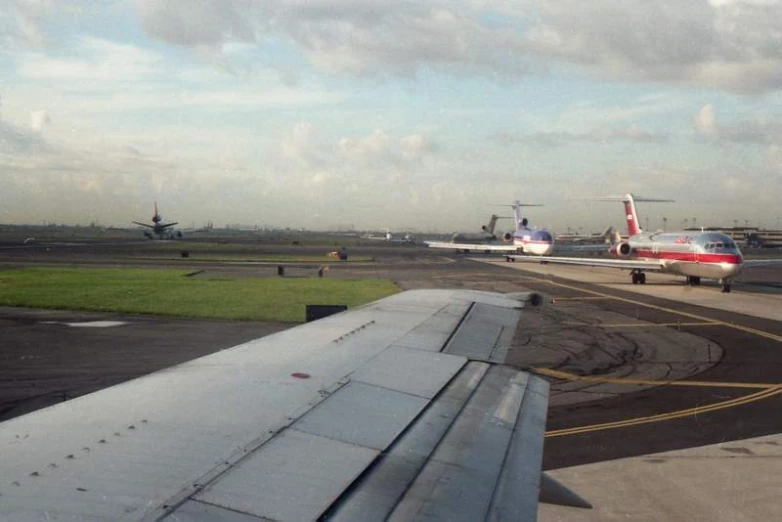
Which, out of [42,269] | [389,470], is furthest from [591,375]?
[42,269]

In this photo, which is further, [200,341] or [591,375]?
[200,341]

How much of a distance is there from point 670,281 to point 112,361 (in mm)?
36340

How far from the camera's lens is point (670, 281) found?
42531 millimetres

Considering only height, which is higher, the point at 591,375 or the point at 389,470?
the point at 389,470

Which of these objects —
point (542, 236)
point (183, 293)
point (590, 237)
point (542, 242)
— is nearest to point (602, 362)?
point (183, 293)

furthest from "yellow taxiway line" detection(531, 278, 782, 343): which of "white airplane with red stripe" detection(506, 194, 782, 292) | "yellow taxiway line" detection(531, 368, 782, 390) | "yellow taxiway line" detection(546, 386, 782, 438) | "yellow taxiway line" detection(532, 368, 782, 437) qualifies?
"yellow taxiway line" detection(546, 386, 782, 438)

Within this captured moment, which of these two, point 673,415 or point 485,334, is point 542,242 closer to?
point 673,415

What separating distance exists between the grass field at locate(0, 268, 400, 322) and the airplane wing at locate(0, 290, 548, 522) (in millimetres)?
17878

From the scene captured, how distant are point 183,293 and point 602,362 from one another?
20.5 meters

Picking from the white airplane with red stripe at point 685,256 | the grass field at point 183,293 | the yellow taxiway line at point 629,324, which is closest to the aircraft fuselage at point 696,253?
the white airplane with red stripe at point 685,256

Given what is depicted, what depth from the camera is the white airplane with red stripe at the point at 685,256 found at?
33.9 m

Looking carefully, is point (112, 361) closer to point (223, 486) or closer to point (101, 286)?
point (223, 486)

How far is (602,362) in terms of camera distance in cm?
1689

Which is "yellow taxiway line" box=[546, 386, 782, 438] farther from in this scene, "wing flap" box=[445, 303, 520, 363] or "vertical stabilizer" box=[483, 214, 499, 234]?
"vertical stabilizer" box=[483, 214, 499, 234]
